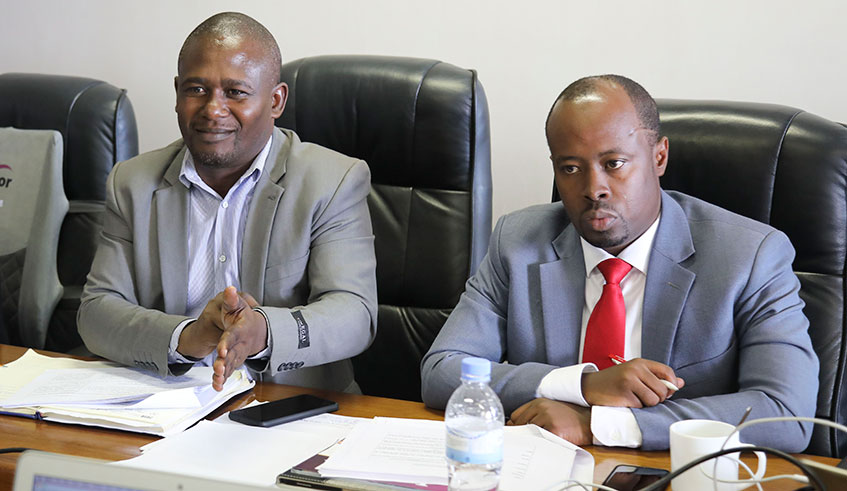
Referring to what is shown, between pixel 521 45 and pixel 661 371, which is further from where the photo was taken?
pixel 521 45

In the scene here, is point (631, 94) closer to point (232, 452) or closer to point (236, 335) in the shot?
point (236, 335)

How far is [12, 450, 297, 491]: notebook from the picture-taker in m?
0.77

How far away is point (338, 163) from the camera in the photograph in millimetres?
2141

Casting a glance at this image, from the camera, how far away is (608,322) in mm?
1747

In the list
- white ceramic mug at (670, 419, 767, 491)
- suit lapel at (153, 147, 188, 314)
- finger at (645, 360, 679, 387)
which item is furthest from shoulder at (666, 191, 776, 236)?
suit lapel at (153, 147, 188, 314)

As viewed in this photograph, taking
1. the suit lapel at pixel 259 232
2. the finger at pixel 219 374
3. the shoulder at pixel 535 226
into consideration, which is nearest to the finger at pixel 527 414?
the shoulder at pixel 535 226

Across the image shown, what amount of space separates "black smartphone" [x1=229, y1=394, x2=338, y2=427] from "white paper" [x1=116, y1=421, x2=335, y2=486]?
0.02 m

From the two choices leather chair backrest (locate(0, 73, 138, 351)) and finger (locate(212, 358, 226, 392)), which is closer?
finger (locate(212, 358, 226, 392))

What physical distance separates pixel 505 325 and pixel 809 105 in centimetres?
115

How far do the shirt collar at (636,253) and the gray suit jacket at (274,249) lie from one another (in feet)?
1.74

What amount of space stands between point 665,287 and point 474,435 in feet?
2.41

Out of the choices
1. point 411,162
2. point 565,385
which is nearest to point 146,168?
point 411,162

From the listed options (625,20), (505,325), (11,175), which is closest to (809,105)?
(625,20)

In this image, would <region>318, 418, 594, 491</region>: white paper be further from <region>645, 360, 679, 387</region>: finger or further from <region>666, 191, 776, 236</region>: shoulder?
<region>666, 191, 776, 236</region>: shoulder
